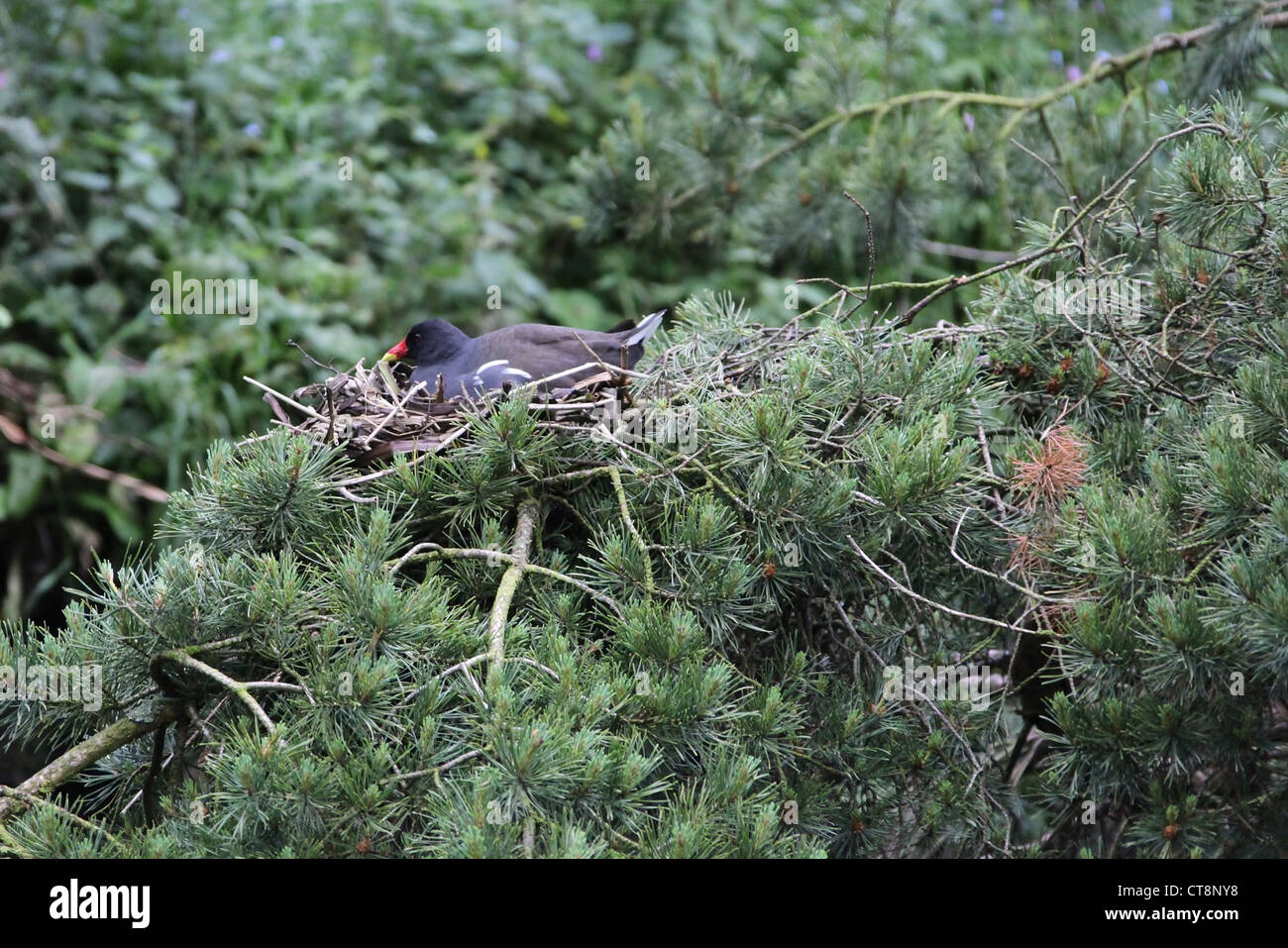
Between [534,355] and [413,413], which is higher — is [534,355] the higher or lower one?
the higher one

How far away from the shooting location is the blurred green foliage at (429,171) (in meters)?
4.48

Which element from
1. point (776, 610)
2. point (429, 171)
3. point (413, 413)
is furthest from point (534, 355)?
point (429, 171)

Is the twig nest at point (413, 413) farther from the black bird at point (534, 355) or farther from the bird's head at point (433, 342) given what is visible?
the bird's head at point (433, 342)

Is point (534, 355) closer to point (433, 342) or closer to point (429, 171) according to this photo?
point (433, 342)

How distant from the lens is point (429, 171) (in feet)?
21.4

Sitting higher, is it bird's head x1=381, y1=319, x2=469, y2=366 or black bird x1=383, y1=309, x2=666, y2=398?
bird's head x1=381, y1=319, x2=469, y2=366

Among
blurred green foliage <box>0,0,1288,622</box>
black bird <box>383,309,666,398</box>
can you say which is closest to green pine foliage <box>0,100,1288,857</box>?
black bird <box>383,309,666,398</box>

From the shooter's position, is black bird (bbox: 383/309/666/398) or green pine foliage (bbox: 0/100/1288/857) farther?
black bird (bbox: 383/309/666/398)

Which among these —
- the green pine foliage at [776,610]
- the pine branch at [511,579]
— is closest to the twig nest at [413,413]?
the green pine foliage at [776,610]

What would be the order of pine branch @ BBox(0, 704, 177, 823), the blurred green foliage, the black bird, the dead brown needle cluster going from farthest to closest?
the blurred green foliage, the black bird, the dead brown needle cluster, pine branch @ BBox(0, 704, 177, 823)

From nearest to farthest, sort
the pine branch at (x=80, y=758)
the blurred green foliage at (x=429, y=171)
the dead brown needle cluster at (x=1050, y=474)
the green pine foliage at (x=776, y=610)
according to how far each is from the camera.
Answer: the green pine foliage at (x=776, y=610)
the pine branch at (x=80, y=758)
the dead brown needle cluster at (x=1050, y=474)
the blurred green foliage at (x=429, y=171)

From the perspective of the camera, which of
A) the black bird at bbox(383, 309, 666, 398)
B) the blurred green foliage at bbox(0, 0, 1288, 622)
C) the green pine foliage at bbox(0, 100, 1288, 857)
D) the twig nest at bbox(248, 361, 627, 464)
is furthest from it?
the blurred green foliage at bbox(0, 0, 1288, 622)

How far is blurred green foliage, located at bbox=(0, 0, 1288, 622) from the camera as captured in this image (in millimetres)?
4477

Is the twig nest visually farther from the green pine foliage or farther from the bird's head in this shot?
the bird's head
